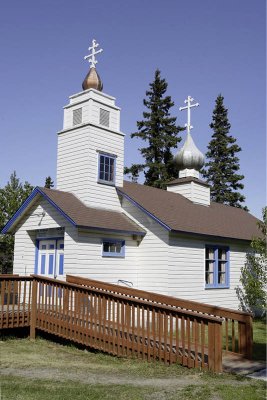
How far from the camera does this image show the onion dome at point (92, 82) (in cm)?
1708

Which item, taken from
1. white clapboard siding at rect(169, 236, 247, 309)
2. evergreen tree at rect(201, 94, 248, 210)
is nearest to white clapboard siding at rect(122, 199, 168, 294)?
white clapboard siding at rect(169, 236, 247, 309)

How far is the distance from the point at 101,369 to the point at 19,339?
430 centimetres

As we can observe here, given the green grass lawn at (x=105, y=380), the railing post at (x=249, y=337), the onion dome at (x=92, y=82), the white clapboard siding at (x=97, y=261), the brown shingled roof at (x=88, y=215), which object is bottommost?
the green grass lawn at (x=105, y=380)

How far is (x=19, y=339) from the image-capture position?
11.8m

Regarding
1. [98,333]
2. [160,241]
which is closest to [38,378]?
[98,333]

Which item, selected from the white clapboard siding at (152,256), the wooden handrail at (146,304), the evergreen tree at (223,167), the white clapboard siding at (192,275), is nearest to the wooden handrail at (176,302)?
the wooden handrail at (146,304)

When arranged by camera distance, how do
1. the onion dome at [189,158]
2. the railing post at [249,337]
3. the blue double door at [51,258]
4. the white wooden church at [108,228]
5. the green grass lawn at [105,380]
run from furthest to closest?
the onion dome at [189,158], the blue double door at [51,258], the white wooden church at [108,228], the railing post at [249,337], the green grass lawn at [105,380]

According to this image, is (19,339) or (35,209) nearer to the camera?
(19,339)

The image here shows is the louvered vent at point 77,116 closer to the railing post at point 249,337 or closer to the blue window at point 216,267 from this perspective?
the blue window at point 216,267

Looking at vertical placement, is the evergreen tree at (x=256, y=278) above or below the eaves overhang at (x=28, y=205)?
below

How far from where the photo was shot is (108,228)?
1438 centimetres

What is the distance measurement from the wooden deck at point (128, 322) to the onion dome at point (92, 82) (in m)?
7.75

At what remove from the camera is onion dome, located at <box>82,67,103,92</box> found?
17.1 metres

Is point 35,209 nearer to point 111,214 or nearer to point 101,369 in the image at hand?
point 111,214
